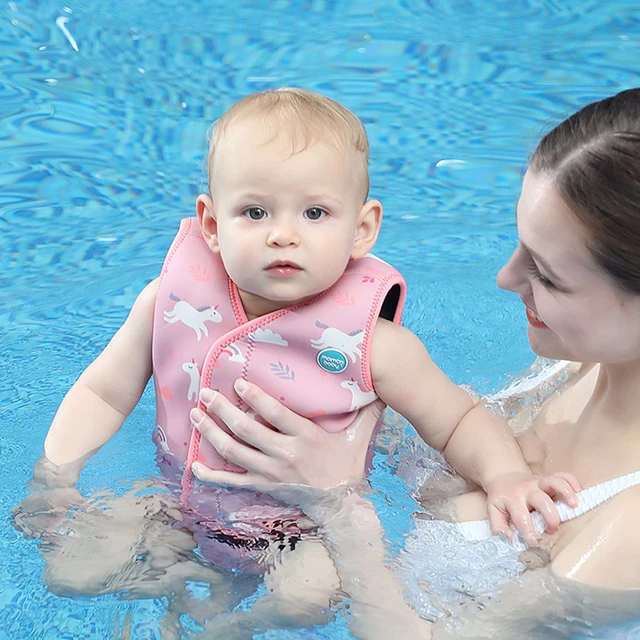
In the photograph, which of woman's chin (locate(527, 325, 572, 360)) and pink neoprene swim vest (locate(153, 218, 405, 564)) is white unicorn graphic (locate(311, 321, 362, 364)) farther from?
woman's chin (locate(527, 325, 572, 360))

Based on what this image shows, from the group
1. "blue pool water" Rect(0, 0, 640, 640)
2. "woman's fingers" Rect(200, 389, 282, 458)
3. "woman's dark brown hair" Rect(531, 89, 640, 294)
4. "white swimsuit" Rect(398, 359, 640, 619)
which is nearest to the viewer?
"woman's dark brown hair" Rect(531, 89, 640, 294)

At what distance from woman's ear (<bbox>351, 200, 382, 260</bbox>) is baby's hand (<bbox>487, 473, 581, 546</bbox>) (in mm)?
611

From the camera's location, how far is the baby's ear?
7.37 feet

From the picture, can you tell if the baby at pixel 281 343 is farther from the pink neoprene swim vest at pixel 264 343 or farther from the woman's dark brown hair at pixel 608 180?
the woman's dark brown hair at pixel 608 180

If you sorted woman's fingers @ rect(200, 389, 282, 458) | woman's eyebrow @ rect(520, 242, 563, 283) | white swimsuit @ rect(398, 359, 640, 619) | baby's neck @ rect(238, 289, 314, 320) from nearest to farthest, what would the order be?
woman's eyebrow @ rect(520, 242, 563, 283)
white swimsuit @ rect(398, 359, 640, 619)
woman's fingers @ rect(200, 389, 282, 458)
baby's neck @ rect(238, 289, 314, 320)

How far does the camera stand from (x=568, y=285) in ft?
6.28

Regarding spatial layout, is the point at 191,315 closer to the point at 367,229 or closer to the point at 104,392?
the point at 104,392

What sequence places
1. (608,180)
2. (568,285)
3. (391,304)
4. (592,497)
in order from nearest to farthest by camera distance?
(608,180), (568,285), (592,497), (391,304)

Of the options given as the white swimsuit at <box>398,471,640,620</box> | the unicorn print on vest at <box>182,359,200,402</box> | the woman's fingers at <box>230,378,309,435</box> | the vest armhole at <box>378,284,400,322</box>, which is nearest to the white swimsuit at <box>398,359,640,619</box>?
the white swimsuit at <box>398,471,640,620</box>

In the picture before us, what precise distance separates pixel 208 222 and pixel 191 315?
228 millimetres

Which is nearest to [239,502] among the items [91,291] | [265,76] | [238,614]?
[238,614]

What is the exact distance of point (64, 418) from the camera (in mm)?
2373

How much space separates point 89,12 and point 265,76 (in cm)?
101

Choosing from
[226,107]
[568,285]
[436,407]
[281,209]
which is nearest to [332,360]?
[436,407]
